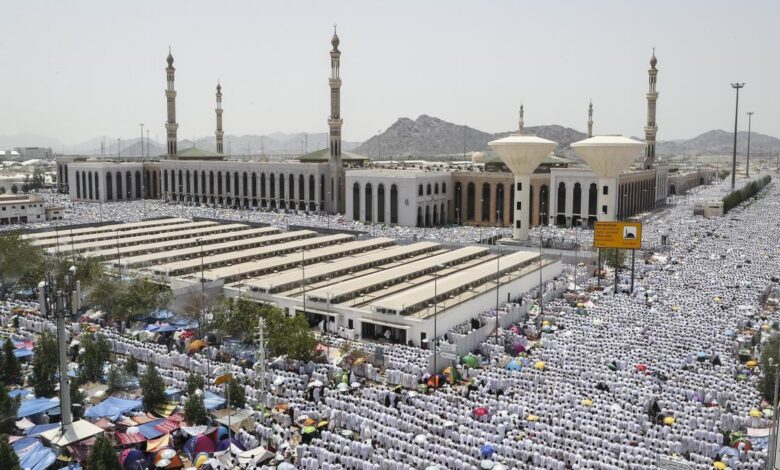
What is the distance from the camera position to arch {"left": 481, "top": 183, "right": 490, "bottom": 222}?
232ft

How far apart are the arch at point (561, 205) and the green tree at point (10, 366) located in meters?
51.9

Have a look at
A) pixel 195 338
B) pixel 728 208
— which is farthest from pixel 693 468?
pixel 728 208

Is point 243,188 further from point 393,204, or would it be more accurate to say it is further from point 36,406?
point 36,406

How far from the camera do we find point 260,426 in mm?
19594

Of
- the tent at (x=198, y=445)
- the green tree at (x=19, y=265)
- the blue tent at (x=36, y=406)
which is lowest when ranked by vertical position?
the tent at (x=198, y=445)

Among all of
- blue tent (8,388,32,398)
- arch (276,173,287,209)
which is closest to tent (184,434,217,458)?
blue tent (8,388,32,398)

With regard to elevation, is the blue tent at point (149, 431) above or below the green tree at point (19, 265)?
below

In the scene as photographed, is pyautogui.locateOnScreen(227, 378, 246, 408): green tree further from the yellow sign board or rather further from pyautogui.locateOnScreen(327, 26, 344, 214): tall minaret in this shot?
pyautogui.locateOnScreen(327, 26, 344, 214): tall minaret

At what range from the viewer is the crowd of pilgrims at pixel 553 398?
60.0ft

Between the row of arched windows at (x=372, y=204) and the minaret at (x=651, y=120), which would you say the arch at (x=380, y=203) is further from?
the minaret at (x=651, y=120)

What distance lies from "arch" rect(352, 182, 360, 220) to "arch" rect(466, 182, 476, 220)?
1116cm

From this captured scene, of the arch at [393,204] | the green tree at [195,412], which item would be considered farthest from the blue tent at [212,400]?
the arch at [393,204]

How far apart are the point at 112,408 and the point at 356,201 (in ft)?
169

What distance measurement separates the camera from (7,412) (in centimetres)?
1914
